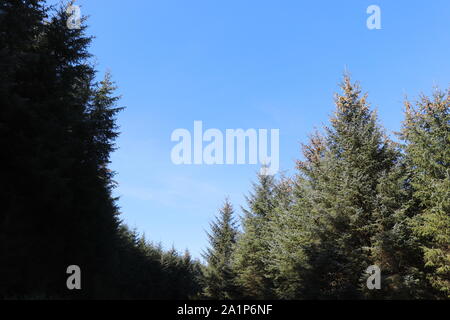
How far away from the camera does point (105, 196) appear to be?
766 inches

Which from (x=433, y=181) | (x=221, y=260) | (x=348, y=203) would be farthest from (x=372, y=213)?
(x=221, y=260)

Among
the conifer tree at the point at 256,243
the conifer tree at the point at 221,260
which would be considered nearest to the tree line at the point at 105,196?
the conifer tree at the point at 256,243

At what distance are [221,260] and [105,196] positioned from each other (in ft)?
71.7

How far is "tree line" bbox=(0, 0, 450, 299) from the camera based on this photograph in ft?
40.9

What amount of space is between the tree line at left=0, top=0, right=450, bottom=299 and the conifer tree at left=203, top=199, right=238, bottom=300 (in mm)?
15029

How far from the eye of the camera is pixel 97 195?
55.8 feet

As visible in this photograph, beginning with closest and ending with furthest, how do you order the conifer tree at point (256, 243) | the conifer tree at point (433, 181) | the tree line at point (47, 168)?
the tree line at point (47, 168) → the conifer tree at point (433, 181) → the conifer tree at point (256, 243)

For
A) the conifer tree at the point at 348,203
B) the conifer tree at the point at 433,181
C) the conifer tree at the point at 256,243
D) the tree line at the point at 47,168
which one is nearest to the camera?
the tree line at the point at 47,168

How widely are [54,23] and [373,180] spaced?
59.9 ft

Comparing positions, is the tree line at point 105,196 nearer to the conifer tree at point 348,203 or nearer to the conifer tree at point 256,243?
the conifer tree at point 348,203

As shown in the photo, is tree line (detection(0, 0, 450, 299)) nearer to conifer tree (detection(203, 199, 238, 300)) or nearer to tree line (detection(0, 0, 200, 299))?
tree line (detection(0, 0, 200, 299))

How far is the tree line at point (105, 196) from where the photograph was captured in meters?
12.5

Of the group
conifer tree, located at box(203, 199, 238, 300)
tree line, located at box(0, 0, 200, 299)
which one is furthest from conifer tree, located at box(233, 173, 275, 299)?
tree line, located at box(0, 0, 200, 299)

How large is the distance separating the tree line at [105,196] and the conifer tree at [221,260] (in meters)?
15.0
